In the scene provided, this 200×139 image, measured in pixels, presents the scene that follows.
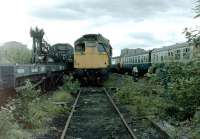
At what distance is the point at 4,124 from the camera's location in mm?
8047

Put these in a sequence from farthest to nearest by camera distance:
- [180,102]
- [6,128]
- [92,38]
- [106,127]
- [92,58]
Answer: [92,38]
[92,58]
[180,102]
[106,127]
[6,128]

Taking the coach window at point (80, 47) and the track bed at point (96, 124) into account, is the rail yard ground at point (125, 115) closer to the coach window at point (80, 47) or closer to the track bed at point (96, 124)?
the track bed at point (96, 124)

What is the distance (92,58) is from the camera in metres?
30.2

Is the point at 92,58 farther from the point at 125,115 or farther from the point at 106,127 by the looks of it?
the point at 106,127

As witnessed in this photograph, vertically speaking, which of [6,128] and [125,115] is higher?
[6,128]

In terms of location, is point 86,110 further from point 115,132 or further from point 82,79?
point 82,79

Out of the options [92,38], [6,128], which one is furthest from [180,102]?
[92,38]

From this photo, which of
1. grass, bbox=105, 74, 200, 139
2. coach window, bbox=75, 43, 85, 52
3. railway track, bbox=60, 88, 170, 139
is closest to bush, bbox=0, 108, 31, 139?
railway track, bbox=60, 88, 170, 139

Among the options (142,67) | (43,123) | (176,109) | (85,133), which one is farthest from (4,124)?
(142,67)

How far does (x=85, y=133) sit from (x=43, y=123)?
1.67 meters

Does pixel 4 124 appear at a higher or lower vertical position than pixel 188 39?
lower

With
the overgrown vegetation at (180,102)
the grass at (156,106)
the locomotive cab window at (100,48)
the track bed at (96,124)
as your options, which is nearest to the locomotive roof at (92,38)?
the locomotive cab window at (100,48)

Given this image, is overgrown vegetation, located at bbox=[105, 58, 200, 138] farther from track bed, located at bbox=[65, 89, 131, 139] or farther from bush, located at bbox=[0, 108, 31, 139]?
bush, located at bbox=[0, 108, 31, 139]

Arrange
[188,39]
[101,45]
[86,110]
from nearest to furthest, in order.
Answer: [188,39] < [86,110] < [101,45]
